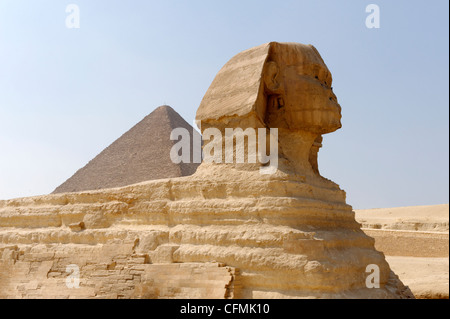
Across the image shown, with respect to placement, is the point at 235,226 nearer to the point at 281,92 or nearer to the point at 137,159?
the point at 281,92

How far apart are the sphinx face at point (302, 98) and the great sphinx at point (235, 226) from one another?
0.05ft

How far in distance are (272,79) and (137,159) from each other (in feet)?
30.5

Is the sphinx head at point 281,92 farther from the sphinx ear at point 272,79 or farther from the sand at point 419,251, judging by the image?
the sand at point 419,251

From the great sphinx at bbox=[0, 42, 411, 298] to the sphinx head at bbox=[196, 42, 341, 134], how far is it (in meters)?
0.02

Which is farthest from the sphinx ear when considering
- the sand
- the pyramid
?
the pyramid

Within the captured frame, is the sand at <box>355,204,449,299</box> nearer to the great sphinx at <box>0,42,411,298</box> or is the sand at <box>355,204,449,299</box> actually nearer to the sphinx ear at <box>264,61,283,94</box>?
the great sphinx at <box>0,42,411,298</box>

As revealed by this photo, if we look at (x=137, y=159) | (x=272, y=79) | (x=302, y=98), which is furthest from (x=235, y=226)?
(x=137, y=159)

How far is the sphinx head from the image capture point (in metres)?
6.76

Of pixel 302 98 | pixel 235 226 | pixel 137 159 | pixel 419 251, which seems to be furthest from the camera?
pixel 419 251

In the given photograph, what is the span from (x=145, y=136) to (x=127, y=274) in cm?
982

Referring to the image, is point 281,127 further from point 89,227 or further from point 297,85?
point 89,227

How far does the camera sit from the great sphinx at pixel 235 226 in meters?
Answer: 5.71

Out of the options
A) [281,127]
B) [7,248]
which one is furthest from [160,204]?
[7,248]

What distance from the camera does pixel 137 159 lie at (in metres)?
15.4
